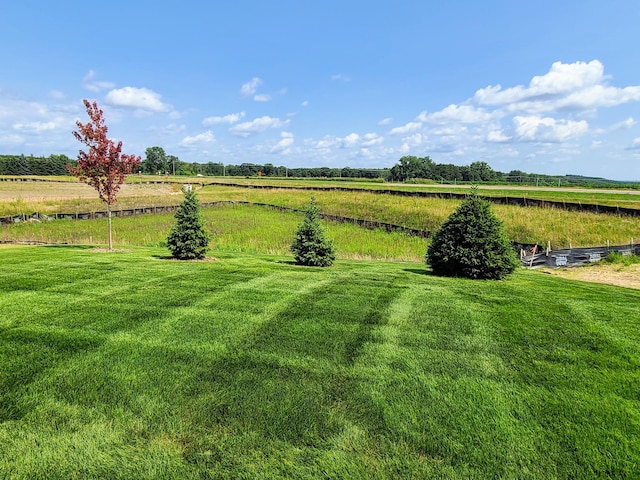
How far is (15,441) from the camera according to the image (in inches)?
116

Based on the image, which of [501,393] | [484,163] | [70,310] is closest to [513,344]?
[501,393]

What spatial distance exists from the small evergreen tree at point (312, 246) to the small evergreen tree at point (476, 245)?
3759 mm

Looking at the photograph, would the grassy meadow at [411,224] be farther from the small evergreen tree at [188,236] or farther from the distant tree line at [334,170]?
the distant tree line at [334,170]

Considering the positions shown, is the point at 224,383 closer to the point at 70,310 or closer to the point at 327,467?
the point at 327,467

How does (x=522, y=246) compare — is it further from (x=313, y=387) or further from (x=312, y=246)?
(x=313, y=387)

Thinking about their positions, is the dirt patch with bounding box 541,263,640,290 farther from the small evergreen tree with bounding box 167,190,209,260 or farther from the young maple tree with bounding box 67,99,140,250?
the young maple tree with bounding box 67,99,140,250

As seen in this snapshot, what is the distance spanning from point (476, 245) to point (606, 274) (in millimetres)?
7085

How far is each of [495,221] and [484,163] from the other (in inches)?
5035

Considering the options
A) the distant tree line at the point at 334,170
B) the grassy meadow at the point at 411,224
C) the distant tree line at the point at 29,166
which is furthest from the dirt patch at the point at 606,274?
the distant tree line at the point at 29,166

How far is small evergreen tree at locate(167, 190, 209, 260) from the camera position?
11.9 m

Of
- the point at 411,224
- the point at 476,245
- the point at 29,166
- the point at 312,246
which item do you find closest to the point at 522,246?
the point at 411,224

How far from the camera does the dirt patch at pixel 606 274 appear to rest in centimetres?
1183

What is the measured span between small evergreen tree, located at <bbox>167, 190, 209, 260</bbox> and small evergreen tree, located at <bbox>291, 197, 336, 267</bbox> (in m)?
2.96

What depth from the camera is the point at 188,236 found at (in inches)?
470
